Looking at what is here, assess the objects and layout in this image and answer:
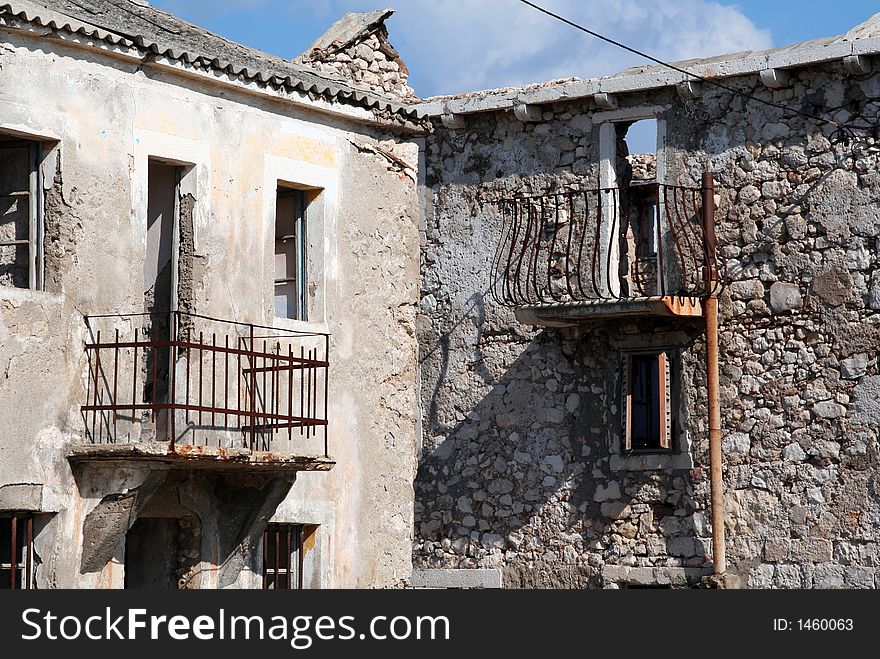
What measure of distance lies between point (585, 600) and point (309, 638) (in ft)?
5.12

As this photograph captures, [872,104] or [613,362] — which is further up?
[872,104]

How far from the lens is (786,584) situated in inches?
631

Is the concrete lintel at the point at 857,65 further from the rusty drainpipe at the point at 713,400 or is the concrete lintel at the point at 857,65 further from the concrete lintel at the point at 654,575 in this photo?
the concrete lintel at the point at 654,575

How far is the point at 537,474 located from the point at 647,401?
1.45 meters

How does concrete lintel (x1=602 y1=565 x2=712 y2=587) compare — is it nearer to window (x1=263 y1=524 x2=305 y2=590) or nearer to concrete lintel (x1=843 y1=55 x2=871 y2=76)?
window (x1=263 y1=524 x2=305 y2=590)

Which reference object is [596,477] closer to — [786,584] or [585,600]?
[786,584]

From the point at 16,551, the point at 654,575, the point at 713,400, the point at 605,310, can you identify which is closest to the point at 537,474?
the point at 654,575

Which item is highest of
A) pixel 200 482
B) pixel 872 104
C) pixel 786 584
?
pixel 872 104

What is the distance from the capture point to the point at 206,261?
12.2m

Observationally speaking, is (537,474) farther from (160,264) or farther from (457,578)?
(160,264)

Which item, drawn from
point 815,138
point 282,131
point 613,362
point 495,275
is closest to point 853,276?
point 815,138

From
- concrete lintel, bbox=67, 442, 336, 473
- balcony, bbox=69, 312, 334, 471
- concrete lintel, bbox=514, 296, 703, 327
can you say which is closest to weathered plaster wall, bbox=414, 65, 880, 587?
concrete lintel, bbox=514, 296, 703, 327

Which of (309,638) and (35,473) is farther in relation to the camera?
(35,473)

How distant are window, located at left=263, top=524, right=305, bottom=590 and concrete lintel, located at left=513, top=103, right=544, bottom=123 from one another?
6279mm
